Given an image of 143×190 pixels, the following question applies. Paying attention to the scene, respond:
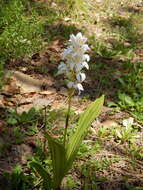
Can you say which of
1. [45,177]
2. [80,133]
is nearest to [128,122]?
[80,133]

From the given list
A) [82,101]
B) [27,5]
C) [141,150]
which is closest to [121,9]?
[27,5]

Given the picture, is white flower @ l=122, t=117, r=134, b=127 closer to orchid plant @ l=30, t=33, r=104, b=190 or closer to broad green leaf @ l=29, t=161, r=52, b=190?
orchid plant @ l=30, t=33, r=104, b=190

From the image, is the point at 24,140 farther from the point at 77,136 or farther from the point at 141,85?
the point at 141,85

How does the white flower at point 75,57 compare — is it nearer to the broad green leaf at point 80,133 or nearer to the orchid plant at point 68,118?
the orchid plant at point 68,118

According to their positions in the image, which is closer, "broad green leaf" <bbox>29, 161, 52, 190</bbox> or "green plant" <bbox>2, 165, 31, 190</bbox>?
"broad green leaf" <bbox>29, 161, 52, 190</bbox>

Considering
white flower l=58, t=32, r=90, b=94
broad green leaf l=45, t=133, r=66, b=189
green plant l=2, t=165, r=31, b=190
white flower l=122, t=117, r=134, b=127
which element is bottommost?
green plant l=2, t=165, r=31, b=190

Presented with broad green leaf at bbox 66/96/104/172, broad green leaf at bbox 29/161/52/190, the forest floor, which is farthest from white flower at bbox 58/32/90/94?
the forest floor

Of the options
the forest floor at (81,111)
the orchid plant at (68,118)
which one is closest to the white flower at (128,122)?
the forest floor at (81,111)

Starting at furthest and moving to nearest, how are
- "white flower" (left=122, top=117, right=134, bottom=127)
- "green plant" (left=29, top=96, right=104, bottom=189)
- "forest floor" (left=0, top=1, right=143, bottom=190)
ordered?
1. "white flower" (left=122, top=117, right=134, bottom=127)
2. "forest floor" (left=0, top=1, right=143, bottom=190)
3. "green plant" (left=29, top=96, right=104, bottom=189)
